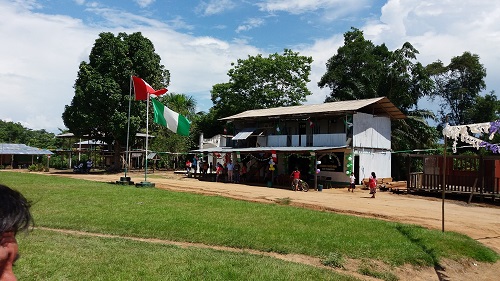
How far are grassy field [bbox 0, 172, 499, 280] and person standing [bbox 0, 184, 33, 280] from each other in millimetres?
4016

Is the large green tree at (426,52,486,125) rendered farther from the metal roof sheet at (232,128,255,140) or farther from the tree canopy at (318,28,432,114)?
the metal roof sheet at (232,128,255,140)

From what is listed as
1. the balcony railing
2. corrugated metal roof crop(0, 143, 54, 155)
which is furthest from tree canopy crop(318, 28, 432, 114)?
corrugated metal roof crop(0, 143, 54, 155)

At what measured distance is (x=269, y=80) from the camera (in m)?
43.3

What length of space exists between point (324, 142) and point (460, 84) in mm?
20349

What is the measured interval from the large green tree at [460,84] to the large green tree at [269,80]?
12934mm

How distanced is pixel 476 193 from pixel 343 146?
28.6ft

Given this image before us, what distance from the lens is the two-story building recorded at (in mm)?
27172

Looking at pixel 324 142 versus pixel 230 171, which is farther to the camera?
pixel 230 171

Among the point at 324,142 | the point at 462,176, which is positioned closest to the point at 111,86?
the point at 324,142

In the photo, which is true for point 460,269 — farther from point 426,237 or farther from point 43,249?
point 43,249

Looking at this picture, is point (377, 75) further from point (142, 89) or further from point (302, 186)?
point (142, 89)

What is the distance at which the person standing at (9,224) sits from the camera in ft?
5.56

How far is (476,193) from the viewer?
19.8m

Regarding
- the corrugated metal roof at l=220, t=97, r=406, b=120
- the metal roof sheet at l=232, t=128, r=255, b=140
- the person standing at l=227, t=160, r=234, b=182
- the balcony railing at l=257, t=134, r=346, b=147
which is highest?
the corrugated metal roof at l=220, t=97, r=406, b=120
